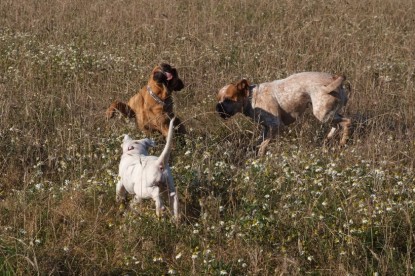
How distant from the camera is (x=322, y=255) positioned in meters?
4.18

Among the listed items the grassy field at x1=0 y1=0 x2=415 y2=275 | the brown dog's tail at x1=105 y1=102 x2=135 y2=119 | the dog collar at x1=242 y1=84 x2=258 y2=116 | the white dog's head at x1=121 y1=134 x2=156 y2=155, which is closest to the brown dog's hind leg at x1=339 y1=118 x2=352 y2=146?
the grassy field at x1=0 y1=0 x2=415 y2=275

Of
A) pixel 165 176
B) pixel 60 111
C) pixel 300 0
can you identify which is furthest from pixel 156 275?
pixel 300 0

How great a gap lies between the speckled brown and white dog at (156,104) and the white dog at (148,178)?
188 centimetres

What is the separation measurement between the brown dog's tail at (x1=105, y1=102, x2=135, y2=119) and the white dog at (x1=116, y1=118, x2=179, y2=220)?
6.58ft

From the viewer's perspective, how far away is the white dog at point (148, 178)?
15.4ft

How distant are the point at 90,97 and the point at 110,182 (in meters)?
2.54

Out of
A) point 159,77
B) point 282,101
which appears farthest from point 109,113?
point 282,101

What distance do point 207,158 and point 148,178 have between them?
0.98 m

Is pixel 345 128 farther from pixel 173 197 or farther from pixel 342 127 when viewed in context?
pixel 173 197

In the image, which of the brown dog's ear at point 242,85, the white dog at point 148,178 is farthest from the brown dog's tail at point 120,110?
the white dog at point 148,178

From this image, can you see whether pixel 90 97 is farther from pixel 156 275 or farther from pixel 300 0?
pixel 300 0

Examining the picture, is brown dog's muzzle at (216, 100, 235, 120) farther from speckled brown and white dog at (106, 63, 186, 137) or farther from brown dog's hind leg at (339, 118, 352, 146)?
brown dog's hind leg at (339, 118, 352, 146)

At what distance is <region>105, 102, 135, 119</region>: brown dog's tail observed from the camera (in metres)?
7.20

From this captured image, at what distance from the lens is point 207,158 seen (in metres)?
5.60
